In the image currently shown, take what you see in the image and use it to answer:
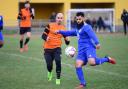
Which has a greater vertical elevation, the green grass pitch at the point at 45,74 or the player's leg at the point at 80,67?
the player's leg at the point at 80,67

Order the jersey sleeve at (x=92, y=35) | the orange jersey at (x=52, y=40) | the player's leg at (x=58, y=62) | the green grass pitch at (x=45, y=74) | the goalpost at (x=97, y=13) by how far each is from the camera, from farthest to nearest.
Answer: the goalpost at (x=97, y=13) < the orange jersey at (x=52, y=40) < the player's leg at (x=58, y=62) < the green grass pitch at (x=45, y=74) < the jersey sleeve at (x=92, y=35)

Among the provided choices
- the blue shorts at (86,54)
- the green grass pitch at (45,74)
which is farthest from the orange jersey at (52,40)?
the blue shorts at (86,54)

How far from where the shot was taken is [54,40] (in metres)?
13.4

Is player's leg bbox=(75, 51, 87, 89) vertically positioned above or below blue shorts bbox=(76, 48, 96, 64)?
below

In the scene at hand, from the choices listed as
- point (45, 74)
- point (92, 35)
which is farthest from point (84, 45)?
point (45, 74)

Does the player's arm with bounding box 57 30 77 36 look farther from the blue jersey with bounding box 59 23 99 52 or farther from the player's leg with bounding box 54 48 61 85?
the player's leg with bounding box 54 48 61 85

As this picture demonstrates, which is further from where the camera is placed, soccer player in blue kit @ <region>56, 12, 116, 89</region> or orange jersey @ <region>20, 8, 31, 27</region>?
orange jersey @ <region>20, 8, 31, 27</region>

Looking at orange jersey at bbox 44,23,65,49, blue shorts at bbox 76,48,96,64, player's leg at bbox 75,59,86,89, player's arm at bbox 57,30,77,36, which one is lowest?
player's leg at bbox 75,59,86,89

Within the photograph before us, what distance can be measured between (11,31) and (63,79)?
33.0m

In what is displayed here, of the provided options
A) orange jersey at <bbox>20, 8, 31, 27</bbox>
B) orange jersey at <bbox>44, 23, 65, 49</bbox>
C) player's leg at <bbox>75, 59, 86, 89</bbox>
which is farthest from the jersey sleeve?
orange jersey at <bbox>20, 8, 31, 27</bbox>

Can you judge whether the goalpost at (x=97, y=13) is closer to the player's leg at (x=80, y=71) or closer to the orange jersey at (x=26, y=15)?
the orange jersey at (x=26, y=15)

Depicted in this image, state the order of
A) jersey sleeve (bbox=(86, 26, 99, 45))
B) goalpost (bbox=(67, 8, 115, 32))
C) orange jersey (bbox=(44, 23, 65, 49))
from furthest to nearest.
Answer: goalpost (bbox=(67, 8, 115, 32))
orange jersey (bbox=(44, 23, 65, 49))
jersey sleeve (bbox=(86, 26, 99, 45))

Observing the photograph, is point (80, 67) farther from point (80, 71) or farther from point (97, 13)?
point (97, 13)

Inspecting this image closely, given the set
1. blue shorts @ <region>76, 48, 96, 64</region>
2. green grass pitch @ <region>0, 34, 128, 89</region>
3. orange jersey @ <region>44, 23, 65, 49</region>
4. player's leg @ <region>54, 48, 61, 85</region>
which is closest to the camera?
blue shorts @ <region>76, 48, 96, 64</region>
